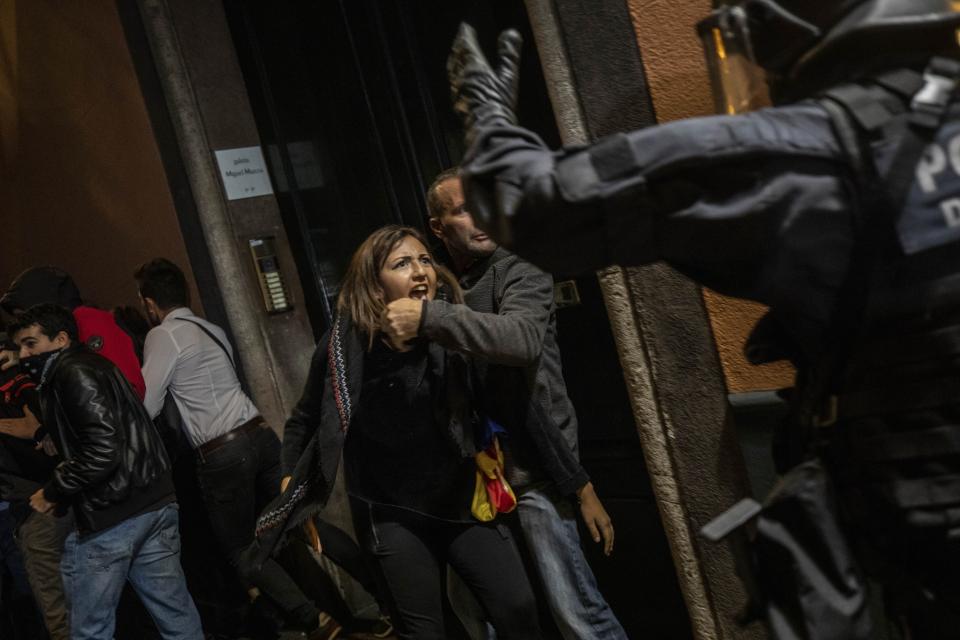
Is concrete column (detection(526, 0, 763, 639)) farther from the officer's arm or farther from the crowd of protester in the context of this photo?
the officer's arm

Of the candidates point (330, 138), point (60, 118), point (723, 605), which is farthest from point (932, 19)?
point (60, 118)

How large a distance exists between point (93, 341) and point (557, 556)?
10.3ft

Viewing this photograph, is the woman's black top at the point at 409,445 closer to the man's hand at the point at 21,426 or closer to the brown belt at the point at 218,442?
the brown belt at the point at 218,442

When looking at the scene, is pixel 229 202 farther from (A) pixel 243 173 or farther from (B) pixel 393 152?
(B) pixel 393 152

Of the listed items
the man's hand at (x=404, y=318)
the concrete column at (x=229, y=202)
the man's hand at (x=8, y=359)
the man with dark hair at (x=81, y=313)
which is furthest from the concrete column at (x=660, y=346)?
the man's hand at (x=8, y=359)

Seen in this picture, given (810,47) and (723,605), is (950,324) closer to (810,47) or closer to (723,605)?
(810,47)

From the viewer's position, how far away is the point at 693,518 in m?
2.80

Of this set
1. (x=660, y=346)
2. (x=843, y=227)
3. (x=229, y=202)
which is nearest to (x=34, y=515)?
(x=229, y=202)

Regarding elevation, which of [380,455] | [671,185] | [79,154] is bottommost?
[380,455]

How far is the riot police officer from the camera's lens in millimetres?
1219

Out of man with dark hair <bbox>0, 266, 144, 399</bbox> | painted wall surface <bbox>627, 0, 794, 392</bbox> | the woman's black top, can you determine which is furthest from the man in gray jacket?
man with dark hair <bbox>0, 266, 144, 399</bbox>

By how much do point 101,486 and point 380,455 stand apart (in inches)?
65.4

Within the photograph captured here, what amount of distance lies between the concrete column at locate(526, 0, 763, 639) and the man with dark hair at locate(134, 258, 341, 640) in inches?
84.4

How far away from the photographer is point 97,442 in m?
3.51
